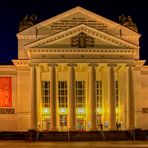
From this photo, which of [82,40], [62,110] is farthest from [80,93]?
[82,40]

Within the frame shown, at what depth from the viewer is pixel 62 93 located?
71312 millimetres

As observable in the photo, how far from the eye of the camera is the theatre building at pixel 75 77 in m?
66.6

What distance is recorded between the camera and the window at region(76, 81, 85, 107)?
71.5 m

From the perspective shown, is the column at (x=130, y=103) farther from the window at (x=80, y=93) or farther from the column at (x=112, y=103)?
the window at (x=80, y=93)

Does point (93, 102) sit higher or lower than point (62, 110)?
higher

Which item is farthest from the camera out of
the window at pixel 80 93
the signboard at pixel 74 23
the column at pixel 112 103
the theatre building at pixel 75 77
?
the signboard at pixel 74 23

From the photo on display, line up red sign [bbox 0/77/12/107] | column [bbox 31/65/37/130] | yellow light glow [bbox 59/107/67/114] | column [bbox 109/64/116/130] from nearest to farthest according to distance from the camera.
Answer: column [bbox 31/65/37/130] → column [bbox 109/64/116/130] → yellow light glow [bbox 59/107/67/114] → red sign [bbox 0/77/12/107]

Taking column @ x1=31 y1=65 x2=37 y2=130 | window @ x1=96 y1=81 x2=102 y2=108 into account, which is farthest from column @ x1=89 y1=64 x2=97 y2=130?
column @ x1=31 y1=65 x2=37 y2=130

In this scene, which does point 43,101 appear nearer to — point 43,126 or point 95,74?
point 43,126

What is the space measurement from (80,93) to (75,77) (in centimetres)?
334

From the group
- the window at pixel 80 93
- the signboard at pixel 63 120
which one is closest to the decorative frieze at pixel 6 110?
the signboard at pixel 63 120

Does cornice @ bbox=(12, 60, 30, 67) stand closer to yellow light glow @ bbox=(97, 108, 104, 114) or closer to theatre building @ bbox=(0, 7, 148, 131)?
theatre building @ bbox=(0, 7, 148, 131)

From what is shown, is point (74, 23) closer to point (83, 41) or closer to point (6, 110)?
point (83, 41)

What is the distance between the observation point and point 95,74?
67125mm
